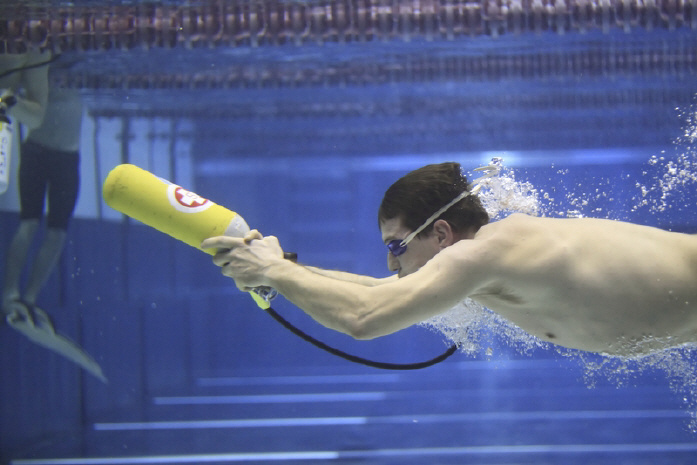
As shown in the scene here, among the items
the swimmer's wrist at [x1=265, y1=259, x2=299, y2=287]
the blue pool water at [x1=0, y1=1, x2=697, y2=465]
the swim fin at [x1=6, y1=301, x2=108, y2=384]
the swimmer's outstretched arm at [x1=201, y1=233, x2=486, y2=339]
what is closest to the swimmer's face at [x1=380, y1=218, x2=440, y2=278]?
the swimmer's outstretched arm at [x1=201, y1=233, x2=486, y2=339]

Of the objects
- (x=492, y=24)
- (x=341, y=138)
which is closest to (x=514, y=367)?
(x=341, y=138)

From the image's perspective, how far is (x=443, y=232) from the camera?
213 cm

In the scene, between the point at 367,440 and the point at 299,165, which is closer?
the point at 367,440

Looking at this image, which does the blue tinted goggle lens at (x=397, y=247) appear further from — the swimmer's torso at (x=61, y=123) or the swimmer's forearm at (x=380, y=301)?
the swimmer's torso at (x=61, y=123)

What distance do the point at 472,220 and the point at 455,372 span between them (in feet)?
19.2

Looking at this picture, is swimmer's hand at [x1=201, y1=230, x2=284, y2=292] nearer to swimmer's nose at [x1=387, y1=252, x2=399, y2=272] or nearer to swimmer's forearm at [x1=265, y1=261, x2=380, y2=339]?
swimmer's forearm at [x1=265, y1=261, x2=380, y2=339]

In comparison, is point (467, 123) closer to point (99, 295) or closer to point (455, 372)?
point (455, 372)

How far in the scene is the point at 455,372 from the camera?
7.51 meters

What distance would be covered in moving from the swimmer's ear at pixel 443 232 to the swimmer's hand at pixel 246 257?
2.27 ft

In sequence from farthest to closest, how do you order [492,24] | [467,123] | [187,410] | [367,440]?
[467,123]
[187,410]
[367,440]
[492,24]

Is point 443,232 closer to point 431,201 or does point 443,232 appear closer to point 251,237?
point 431,201

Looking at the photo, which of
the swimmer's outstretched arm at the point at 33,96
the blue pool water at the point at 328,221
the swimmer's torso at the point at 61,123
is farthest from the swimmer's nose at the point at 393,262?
the swimmer's torso at the point at 61,123

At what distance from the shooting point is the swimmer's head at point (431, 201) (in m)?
2.13

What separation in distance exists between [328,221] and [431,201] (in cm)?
546
